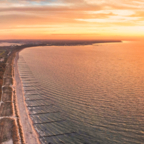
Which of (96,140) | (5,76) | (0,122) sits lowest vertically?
(96,140)

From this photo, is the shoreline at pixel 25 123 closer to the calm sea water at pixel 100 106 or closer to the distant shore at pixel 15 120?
the distant shore at pixel 15 120

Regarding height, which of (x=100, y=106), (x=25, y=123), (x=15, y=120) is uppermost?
(x=15, y=120)

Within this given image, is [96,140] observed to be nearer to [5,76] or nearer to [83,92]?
[83,92]

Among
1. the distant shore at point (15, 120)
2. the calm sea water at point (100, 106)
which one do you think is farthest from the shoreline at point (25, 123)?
the calm sea water at point (100, 106)

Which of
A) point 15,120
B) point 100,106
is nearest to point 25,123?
point 15,120

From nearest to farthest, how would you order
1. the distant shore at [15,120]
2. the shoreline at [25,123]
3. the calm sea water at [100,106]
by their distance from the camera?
the distant shore at [15,120] → the shoreline at [25,123] → the calm sea water at [100,106]

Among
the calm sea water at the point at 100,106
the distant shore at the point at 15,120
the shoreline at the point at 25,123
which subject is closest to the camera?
the distant shore at the point at 15,120

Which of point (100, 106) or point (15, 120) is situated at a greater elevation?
point (15, 120)

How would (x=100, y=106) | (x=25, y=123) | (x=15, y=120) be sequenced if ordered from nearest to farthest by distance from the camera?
(x=25, y=123) < (x=15, y=120) < (x=100, y=106)

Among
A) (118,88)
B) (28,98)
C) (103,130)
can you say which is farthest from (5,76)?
(103,130)

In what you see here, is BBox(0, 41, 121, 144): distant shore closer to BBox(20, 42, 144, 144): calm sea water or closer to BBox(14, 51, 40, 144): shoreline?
BBox(14, 51, 40, 144): shoreline

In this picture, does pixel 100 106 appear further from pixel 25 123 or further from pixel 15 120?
pixel 15 120
